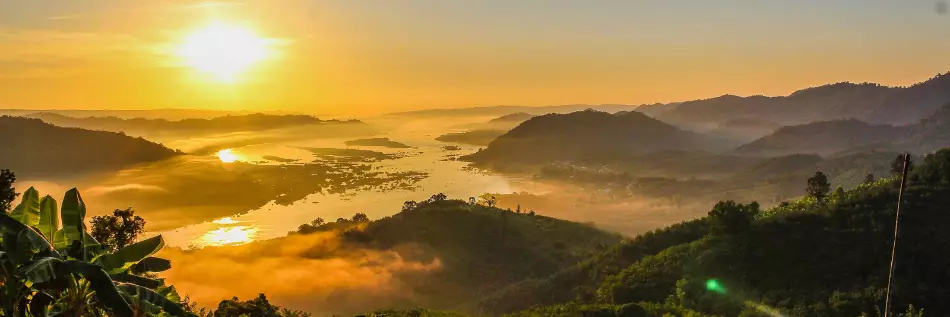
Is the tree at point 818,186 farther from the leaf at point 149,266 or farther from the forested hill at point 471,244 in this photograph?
the leaf at point 149,266

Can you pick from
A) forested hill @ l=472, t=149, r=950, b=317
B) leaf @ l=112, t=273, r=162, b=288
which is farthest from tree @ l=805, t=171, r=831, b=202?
leaf @ l=112, t=273, r=162, b=288

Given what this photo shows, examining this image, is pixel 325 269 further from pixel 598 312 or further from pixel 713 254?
pixel 598 312

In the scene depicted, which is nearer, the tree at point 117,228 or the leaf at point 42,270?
the leaf at point 42,270

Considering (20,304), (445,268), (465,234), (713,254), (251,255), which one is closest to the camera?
(20,304)

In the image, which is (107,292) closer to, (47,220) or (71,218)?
(71,218)

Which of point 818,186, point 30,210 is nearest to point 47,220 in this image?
point 30,210

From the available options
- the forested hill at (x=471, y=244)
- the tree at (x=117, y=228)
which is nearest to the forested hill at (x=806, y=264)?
the tree at (x=117, y=228)

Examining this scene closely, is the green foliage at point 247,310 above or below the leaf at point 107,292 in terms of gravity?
below

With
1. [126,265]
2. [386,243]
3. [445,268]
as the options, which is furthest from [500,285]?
[126,265]
